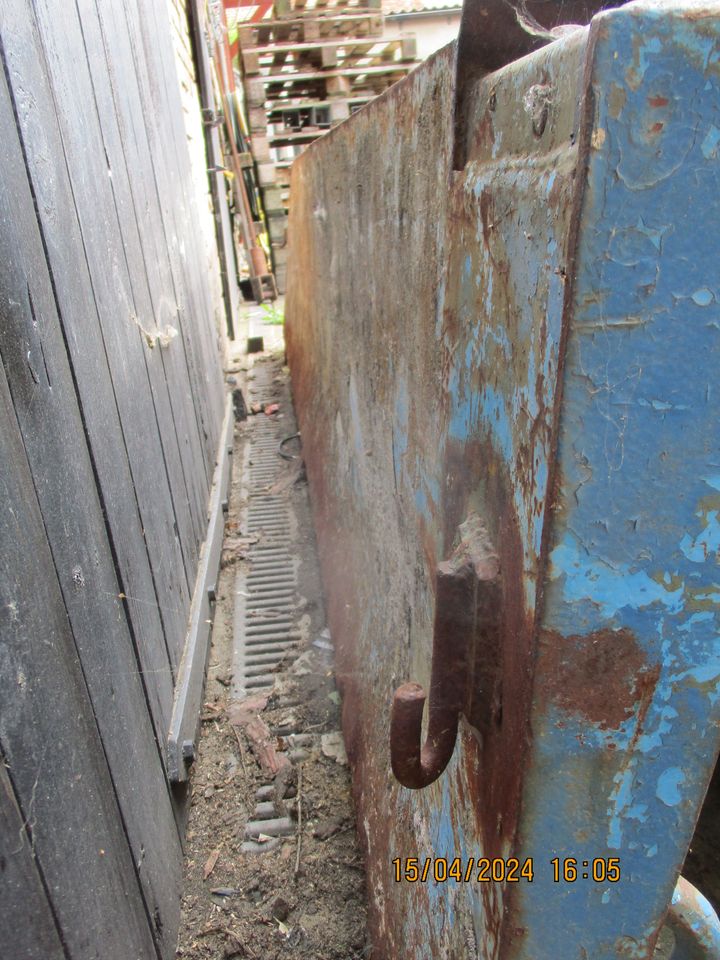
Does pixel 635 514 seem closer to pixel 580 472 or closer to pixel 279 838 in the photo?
pixel 580 472

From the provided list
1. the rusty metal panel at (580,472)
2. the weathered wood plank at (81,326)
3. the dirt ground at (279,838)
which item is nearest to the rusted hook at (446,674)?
the rusty metal panel at (580,472)

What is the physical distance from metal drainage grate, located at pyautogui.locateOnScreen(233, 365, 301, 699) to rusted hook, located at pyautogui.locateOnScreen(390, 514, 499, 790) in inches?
71.5

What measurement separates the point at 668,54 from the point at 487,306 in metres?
0.31

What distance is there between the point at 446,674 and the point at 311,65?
419 inches

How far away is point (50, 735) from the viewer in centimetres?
106

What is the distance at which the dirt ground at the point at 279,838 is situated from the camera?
168 centimetres

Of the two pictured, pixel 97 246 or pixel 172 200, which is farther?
pixel 172 200

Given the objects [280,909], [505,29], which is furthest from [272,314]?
[505,29]

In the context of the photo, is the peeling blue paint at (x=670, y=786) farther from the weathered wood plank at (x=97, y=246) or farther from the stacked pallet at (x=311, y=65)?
the stacked pallet at (x=311, y=65)

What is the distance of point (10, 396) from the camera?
41.8 inches
